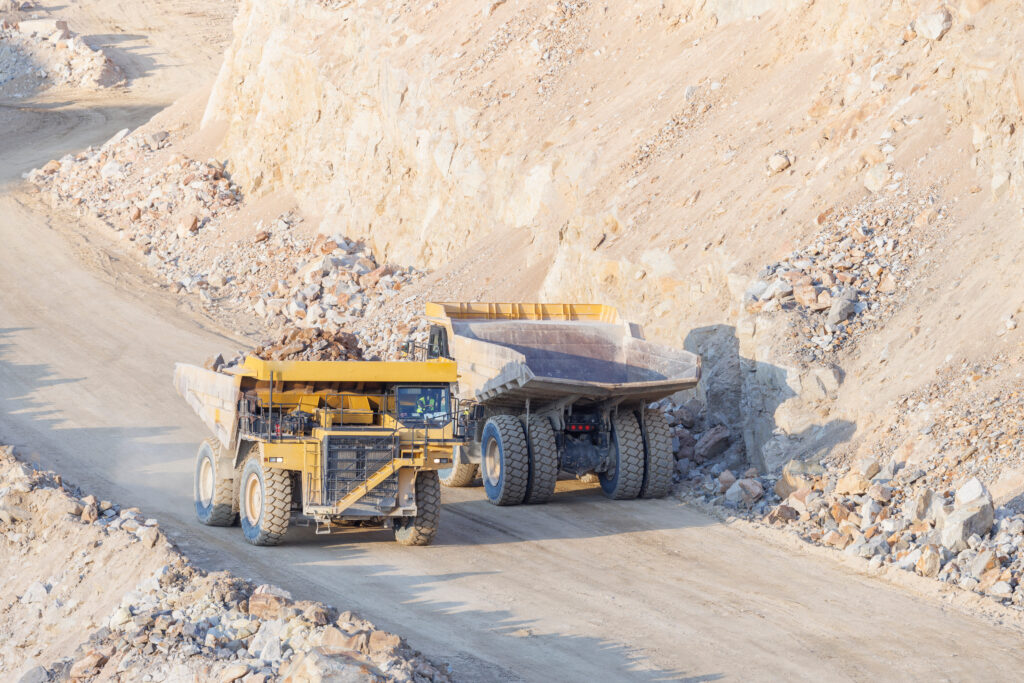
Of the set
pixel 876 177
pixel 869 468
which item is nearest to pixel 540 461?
pixel 869 468

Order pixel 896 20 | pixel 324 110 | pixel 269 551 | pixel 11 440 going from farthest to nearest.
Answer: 1. pixel 324 110
2. pixel 896 20
3. pixel 11 440
4. pixel 269 551

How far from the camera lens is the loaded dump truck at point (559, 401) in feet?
53.7

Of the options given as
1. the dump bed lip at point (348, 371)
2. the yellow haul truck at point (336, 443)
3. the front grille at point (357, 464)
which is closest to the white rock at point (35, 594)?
the yellow haul truck at point (336, 443)

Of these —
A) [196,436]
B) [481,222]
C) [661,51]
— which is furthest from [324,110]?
[196,436]

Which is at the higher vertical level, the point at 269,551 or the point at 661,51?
the point at 661,51

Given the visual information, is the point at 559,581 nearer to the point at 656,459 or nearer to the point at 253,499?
the point at 253,499

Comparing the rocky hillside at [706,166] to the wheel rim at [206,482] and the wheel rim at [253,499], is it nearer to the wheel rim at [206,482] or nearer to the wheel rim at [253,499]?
the wheel rim at [253,499]

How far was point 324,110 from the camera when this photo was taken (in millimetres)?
33688

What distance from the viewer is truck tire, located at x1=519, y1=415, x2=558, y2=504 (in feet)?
54.0

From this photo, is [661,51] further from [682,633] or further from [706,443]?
[682,633]

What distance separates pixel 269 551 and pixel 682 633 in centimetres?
516

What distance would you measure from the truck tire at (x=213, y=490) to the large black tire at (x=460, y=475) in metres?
3.80

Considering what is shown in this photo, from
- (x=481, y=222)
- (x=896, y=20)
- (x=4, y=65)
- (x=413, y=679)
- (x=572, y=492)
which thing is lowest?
(x=413, y=679)

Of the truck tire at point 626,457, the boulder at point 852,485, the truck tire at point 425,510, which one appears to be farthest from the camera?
the truck tire at point 626,457
